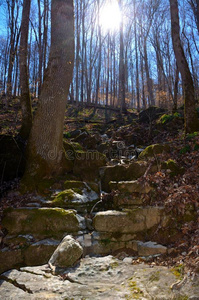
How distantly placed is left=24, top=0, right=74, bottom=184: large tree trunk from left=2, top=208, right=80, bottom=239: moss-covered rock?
1298 mm

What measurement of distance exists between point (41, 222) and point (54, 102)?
3.24 m

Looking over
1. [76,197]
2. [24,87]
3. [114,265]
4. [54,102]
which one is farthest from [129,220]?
[24,87]

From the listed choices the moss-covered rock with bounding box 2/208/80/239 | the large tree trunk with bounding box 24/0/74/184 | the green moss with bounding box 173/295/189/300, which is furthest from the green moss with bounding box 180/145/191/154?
the green moss with bounding box 173/295/189/300

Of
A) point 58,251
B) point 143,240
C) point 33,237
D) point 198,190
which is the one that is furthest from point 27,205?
point 198,190

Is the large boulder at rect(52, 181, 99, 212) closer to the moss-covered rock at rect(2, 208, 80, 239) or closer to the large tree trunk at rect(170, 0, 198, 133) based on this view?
the moss-covered rock at rect(2, 208, 80, 239)

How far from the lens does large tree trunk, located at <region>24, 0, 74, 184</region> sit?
233 inches

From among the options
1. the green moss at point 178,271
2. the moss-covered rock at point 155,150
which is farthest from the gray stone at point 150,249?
the moss-covered rock at point 155,150

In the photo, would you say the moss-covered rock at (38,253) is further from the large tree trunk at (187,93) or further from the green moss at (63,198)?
the large tree trunk at (187,93)

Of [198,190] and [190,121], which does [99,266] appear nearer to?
[198,190]

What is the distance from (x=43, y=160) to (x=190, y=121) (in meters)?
5.46

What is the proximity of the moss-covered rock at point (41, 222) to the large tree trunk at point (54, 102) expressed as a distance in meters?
1.30

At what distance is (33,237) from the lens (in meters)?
4.42

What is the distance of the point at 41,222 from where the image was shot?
178 inches

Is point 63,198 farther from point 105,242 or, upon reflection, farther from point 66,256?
point 66,256
